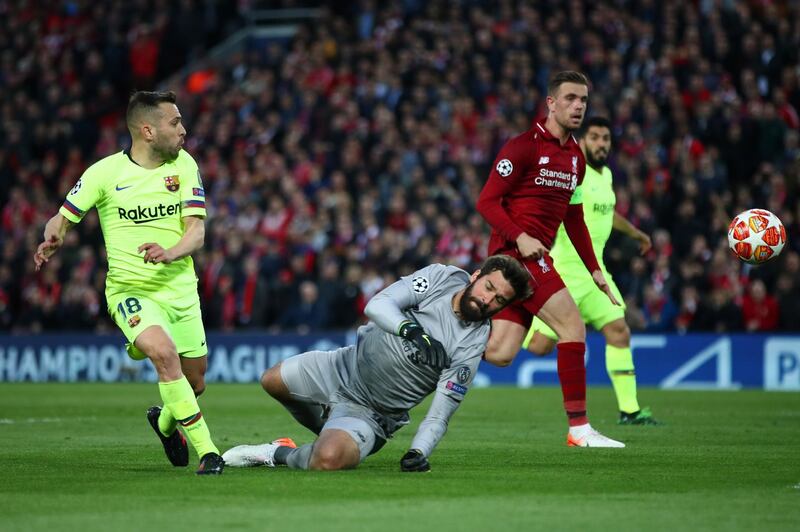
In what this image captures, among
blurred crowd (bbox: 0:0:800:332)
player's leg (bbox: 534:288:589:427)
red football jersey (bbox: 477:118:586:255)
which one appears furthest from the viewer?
blurred crowd (bbox: 0:0:800:332)

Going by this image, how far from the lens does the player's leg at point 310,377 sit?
8.42m

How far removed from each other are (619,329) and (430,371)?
484cm

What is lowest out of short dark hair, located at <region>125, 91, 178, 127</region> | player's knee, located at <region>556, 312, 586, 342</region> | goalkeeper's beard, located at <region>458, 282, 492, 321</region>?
player's knee, located at <region>556, 312, 586, 342</region>

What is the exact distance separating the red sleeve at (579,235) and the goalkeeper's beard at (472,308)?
3058 millimetres

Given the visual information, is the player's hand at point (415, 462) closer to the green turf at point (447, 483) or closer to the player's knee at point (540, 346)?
the green turf at point (447, 483)

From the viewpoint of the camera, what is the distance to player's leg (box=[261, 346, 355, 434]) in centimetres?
842

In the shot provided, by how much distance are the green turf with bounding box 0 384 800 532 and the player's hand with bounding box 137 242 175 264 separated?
1319 millimetres

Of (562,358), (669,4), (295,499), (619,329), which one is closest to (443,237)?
(669,4)

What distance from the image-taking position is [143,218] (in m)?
8.61

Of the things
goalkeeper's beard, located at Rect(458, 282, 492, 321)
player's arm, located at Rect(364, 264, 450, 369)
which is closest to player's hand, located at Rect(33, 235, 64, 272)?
player's arm, located at Rect(364, 264, 450, 369)

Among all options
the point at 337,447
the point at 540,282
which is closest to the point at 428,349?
the point at 337,447

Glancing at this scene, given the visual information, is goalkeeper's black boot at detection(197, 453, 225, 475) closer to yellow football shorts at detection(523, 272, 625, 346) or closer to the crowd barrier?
yellow football shorts at detection(523, 272, 625, 346)

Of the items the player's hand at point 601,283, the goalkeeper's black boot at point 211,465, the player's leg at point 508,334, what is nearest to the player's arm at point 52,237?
the goalkeeper's black boot at point 211,465

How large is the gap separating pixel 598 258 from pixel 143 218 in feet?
17.6
